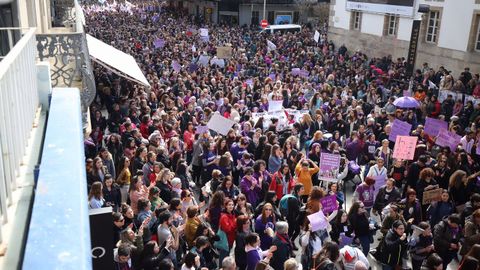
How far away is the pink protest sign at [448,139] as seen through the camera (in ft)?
36.5

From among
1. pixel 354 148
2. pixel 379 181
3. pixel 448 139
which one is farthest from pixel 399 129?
pixel 379 181

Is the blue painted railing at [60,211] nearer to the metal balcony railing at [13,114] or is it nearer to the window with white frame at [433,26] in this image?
the metal balcony railing at [13,114]

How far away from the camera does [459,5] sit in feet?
73.0

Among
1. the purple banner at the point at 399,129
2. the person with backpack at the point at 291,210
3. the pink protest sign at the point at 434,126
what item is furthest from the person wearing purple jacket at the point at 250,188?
the pink protest sign at the point at 434,126

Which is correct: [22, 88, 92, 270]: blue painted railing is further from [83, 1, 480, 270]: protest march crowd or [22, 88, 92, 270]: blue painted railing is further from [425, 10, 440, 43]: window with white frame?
[425, 10, 440, 43]: window with white frame

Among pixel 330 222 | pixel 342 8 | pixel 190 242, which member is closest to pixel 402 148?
pixel 330 222

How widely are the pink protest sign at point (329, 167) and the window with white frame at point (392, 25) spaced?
66.7ft

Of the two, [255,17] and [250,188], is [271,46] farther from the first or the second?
[255,17]

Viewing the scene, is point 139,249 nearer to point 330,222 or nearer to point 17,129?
point 330,222

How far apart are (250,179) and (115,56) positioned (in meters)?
10.0

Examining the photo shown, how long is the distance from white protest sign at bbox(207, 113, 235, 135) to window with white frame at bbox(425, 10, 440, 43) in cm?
1640

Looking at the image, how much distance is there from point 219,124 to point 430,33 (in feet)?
56.4

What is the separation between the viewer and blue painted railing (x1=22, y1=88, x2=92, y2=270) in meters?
1.60

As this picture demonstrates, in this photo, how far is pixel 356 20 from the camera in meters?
32.2
